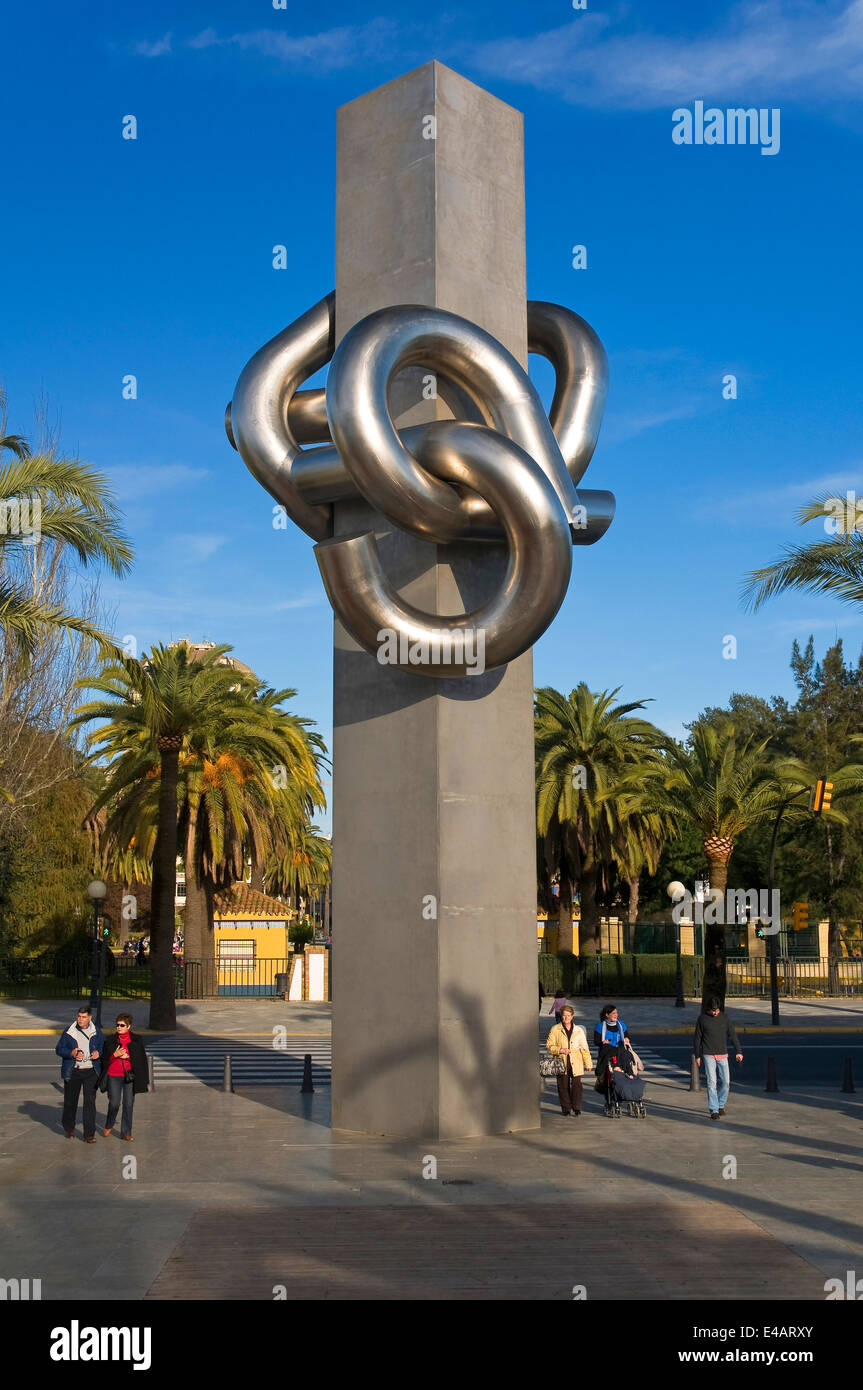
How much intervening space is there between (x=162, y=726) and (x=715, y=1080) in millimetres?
19102

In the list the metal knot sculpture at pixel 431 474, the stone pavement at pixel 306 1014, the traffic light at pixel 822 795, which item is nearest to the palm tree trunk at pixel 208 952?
the stone pavement at pixel 306 1014

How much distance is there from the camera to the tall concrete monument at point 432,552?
46.1 feet

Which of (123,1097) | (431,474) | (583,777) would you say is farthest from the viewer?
(583,777)

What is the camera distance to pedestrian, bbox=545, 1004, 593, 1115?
1694 centimetres

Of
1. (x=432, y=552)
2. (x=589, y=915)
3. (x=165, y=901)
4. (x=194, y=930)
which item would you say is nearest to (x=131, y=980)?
(x=194, y=930)

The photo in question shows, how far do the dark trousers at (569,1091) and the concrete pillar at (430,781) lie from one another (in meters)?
1.47

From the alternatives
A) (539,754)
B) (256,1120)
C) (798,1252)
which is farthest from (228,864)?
(798,1252)

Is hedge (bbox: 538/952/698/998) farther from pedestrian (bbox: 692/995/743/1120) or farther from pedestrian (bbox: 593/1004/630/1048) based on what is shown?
pedestrian (bbox: 692/995/743/1120)

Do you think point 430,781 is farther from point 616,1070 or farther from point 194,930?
Answer: point 194,930

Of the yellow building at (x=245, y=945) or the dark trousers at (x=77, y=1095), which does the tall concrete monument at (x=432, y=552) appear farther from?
the yellow building at (x=245, y=945)

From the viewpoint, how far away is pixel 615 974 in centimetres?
4238
